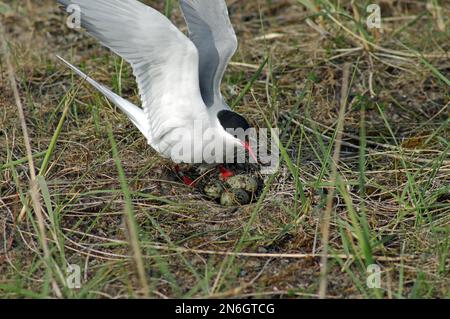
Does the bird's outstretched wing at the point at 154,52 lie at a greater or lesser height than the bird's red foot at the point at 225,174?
A: greater

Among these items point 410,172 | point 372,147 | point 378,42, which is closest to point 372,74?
point 378,42

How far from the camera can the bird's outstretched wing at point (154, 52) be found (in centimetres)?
323

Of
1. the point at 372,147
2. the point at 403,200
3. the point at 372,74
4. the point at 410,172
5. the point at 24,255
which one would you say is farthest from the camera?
the point at 372,74

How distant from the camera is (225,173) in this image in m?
3.83

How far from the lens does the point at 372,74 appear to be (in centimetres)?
472

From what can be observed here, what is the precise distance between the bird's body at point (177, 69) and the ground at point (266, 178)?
214mm

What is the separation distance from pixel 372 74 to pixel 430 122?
527mm

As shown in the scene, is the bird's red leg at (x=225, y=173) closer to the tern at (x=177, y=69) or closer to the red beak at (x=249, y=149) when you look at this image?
the tern at (x=177, y=69)

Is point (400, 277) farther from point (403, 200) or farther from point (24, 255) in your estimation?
point (24, 255)

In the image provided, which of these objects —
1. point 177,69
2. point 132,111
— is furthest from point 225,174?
point 177,69

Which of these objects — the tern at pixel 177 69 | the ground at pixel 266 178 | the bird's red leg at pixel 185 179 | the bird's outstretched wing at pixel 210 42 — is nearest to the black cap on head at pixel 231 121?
the tern at pixel 177 69

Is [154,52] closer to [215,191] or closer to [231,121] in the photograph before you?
[231,121]

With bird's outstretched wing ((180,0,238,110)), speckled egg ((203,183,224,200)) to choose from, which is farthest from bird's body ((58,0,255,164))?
speckled egg ((203,183,224,200))

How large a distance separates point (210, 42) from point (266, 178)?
2.29 feet
